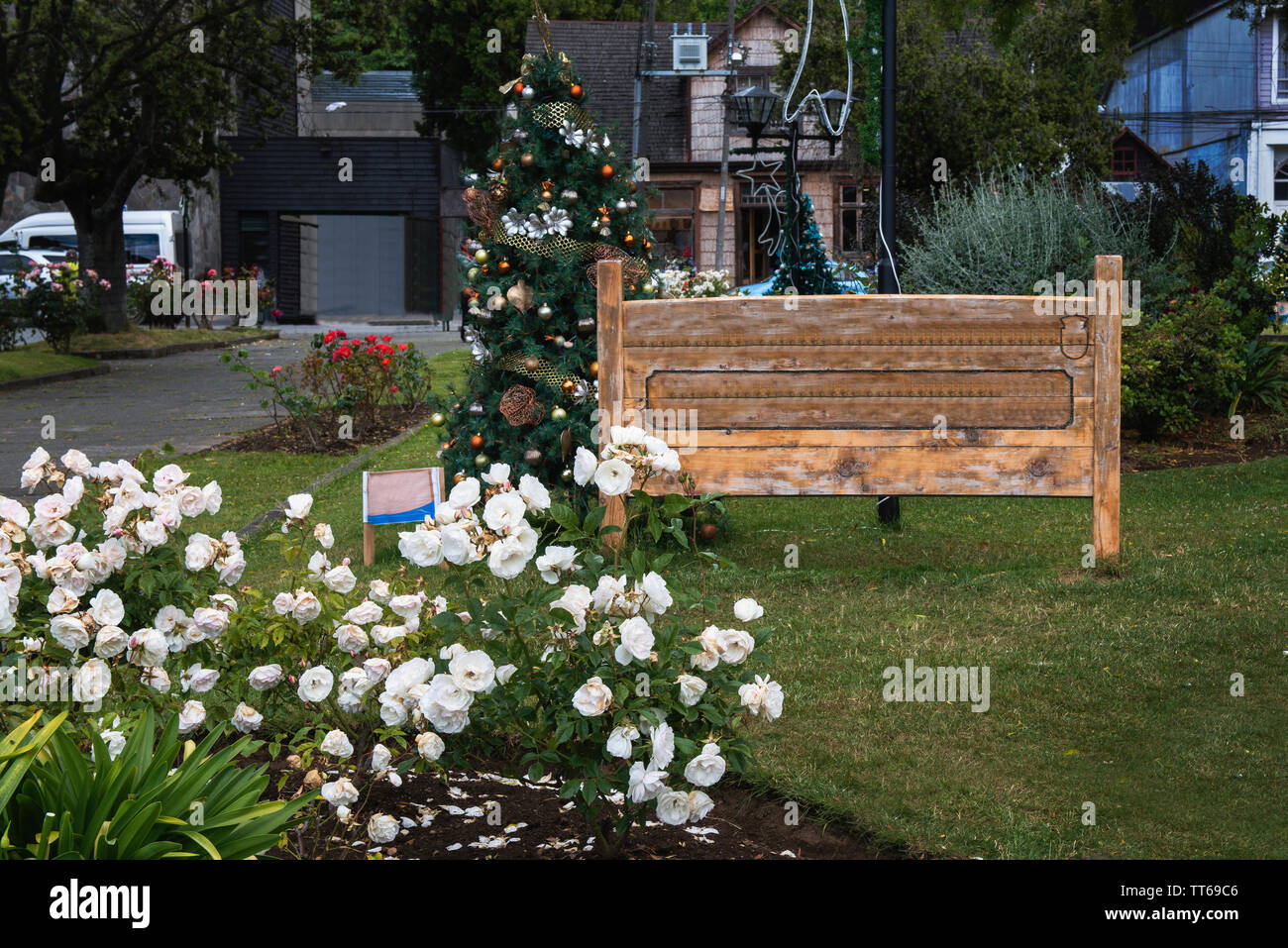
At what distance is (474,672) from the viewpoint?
3.14 meters

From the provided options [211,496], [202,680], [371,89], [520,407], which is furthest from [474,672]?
[371,89]

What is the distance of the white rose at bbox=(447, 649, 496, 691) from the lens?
3.13 meters

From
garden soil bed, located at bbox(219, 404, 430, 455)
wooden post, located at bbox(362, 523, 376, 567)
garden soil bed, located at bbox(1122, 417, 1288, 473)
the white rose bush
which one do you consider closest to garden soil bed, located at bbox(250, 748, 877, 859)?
the white rose bush

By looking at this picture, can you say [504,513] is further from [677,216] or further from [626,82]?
[626,82]

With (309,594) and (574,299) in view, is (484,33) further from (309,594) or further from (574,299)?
(309,594)

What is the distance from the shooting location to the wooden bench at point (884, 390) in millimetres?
7129

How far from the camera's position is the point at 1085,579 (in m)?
6.88

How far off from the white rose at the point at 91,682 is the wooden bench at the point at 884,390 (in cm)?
373

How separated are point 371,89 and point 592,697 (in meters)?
53.4

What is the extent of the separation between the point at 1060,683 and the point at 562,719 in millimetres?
2778

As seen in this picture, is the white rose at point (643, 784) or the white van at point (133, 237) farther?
the white van at point (133, 237)

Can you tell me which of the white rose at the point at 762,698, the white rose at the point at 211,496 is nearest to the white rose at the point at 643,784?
the white rose at the point at 762,698

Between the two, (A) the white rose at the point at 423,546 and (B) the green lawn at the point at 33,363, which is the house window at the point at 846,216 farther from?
(A) the white rose at the point at 423,546

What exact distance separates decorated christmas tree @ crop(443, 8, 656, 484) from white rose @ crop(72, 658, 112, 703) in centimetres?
456
